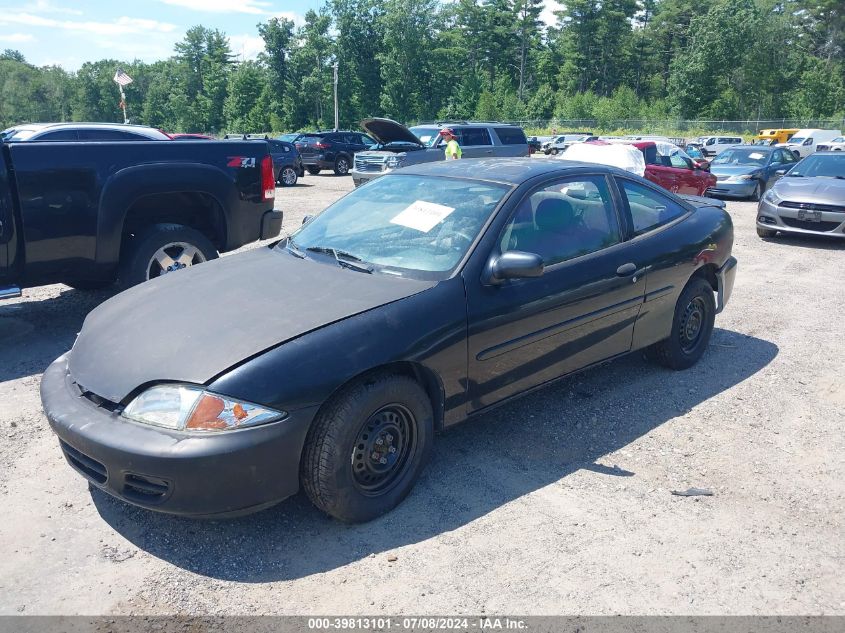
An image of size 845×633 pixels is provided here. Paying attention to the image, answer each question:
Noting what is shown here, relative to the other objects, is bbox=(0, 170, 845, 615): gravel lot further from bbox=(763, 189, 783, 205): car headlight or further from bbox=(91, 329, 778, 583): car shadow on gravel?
bbox=(763, 189, 783, 205): car headlight

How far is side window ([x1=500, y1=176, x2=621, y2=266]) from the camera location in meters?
3.87

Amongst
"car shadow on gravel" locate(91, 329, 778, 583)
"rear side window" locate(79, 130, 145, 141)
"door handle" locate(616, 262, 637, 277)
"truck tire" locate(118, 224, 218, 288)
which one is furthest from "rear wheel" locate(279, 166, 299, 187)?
"door handle" locate(616, 262, 637, 277)

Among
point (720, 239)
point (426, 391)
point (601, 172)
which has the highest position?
point (601, 172)

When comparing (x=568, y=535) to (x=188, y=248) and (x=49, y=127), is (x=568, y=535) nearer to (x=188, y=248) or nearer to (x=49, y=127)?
(x=188, y=248)

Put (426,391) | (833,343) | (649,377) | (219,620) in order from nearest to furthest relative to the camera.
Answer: (219,620) < (426,391) < (649,377) < (833,343)

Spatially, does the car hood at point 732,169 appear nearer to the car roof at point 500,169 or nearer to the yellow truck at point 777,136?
the car roof at point 500,169

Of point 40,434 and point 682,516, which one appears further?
point 40,434

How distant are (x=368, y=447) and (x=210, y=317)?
0.97 meters

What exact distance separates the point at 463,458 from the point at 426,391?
0.68 m

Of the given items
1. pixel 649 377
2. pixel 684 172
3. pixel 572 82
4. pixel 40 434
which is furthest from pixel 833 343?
pixel 572 82

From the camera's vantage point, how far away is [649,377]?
5105 millimetres

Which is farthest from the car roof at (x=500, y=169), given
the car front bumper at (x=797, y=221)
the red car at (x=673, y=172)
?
the red car at (x=673, y=172)

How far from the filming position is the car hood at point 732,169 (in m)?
17.2

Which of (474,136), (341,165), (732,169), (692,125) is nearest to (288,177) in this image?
(341,165)
